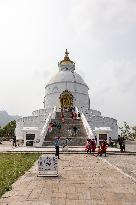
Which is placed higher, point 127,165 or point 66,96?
point 66,96

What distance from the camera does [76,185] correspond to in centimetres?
1102

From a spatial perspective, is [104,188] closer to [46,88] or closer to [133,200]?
[133,200]

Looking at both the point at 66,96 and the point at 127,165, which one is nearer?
the point at 127,165

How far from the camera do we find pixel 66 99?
200 feet

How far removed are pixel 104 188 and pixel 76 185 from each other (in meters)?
0.94

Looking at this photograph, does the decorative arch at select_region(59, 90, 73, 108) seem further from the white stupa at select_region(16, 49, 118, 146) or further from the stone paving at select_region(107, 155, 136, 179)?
the stone paving at select_region(107, 155, 136, 179)

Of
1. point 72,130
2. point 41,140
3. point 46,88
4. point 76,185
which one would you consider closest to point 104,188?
point 76,185

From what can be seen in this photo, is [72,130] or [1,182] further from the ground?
[72,130]

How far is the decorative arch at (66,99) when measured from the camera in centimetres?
6016

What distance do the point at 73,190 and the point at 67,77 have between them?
54387 mm

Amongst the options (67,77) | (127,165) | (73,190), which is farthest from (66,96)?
(73,190)

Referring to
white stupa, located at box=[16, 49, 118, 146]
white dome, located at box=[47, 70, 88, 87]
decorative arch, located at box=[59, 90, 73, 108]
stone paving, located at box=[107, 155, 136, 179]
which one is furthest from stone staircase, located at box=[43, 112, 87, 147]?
white dome, located at box=[47, 70, 88, 87]

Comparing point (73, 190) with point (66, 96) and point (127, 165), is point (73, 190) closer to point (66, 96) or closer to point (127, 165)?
point (127, 165)

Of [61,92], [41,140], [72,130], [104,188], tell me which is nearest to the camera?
[104,188]
